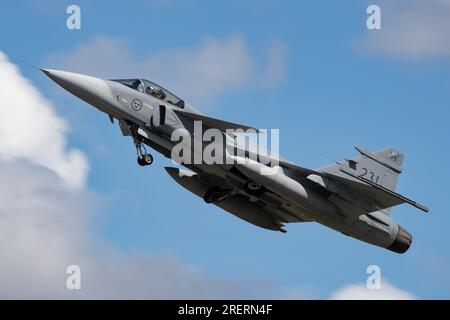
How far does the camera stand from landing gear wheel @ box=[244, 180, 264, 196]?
25.4m

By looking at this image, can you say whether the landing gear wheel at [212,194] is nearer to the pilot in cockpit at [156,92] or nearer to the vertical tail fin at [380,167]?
the pilot in cockpit at [156,92]

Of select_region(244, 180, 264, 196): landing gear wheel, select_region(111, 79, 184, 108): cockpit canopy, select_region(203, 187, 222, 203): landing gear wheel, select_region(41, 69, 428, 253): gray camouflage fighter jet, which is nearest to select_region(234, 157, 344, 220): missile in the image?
select_region(41, 69, 428, 253): gray camouflage fighter jet

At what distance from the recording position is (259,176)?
2406cm

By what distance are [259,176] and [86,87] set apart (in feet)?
17.2

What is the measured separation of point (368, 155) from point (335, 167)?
106 cm

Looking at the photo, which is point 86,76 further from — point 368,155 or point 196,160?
point 368,155

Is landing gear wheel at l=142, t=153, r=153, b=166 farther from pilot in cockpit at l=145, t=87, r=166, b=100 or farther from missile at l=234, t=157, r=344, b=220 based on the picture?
missile at l=234, t=157, r=344, b=220

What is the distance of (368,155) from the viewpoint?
26.3m

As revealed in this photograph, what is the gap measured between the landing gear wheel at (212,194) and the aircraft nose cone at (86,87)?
181 inches

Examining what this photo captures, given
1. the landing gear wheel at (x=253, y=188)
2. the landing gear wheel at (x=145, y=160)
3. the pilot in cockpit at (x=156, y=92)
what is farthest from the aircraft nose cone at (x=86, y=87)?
the landing gear wheel at (x=253, y=188)

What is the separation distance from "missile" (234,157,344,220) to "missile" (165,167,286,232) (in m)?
2.79

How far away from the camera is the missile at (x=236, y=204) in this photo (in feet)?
88.8

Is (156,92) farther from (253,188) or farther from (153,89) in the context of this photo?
(253,188)

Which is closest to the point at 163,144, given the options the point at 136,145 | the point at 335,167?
the point at 136,145
